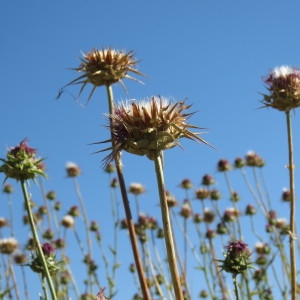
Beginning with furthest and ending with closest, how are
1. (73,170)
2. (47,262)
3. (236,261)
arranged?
(73,170) → (47,262) → (236,261)

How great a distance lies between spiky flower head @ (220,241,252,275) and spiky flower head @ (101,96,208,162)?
68.5 inches

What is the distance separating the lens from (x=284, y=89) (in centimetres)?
572

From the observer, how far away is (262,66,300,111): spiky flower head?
5715 millimetres

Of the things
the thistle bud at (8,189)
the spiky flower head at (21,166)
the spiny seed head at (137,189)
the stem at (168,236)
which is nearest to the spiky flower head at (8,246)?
the thistle bud at (8,189)

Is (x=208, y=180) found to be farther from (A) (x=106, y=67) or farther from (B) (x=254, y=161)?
(A) (x=106, y=67)

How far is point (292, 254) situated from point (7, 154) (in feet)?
9.11

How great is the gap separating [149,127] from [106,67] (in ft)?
8.08

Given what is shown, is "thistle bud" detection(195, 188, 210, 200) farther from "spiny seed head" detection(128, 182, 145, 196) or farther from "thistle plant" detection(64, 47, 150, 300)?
"thistle plant" detection(64, 47, 150, 300)

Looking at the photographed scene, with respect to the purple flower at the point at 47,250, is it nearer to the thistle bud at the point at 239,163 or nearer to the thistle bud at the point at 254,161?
the thistle bud at the point at 254,161

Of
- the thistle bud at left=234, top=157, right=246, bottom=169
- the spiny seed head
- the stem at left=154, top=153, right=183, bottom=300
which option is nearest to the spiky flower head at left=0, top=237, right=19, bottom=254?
the spiny seed head

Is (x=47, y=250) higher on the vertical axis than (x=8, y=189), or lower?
lower

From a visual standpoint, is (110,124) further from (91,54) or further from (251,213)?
(251,213)

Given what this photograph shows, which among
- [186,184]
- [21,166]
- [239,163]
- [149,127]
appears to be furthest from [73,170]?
[149,127]

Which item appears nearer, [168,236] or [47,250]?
[168,236]
